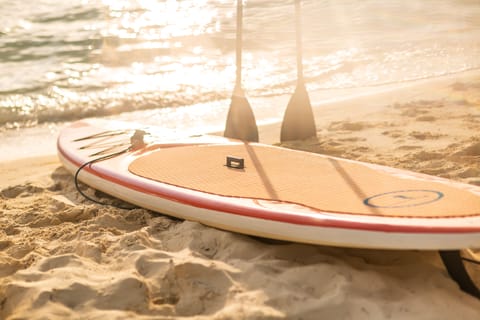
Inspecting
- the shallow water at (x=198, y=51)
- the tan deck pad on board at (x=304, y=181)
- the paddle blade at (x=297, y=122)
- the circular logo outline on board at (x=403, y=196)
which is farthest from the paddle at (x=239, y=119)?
the circular logo outline on board at (x=403, y=196)

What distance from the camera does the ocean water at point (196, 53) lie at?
7.89 metres

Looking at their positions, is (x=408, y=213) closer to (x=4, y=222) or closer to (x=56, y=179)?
(x=4, y=222)

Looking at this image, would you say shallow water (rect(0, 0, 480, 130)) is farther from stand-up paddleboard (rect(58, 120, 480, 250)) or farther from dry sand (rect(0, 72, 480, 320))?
dry sand (rect(0, 72, 480, 320))

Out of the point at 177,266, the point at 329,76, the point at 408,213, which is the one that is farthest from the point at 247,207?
the point at 329,76

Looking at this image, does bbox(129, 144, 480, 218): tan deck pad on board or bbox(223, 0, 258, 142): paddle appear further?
bbox(223, 0, 258, 142): paddle

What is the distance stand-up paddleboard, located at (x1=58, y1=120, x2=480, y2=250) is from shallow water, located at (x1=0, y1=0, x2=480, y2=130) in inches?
108

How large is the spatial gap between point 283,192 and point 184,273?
740mm

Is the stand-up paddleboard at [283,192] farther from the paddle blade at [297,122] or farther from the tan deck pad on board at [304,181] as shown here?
the paddle blade at [297,122]

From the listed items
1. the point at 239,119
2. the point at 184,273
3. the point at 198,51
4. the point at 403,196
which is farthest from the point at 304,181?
the point at 198,51

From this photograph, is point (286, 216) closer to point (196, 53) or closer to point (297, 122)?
point (297, 122)

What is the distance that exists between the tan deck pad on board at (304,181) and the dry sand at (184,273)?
217 mm

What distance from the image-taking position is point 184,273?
2.60 m

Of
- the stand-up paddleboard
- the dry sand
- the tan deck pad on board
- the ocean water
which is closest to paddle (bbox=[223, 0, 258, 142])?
the stand-up paddleboard

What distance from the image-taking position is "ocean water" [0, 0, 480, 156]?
7895 millimetres
